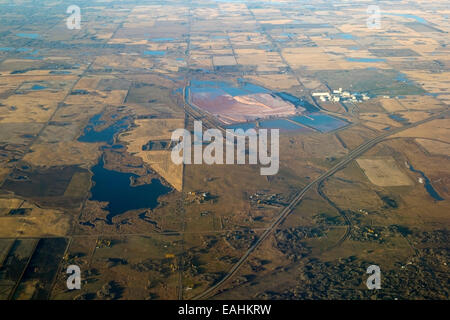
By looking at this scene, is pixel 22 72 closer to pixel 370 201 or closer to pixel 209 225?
pixel 209 225

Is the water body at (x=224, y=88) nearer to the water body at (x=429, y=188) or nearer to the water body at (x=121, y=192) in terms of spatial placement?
the water body at (x=121, y=192)

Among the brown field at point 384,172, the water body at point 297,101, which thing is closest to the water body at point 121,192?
the brown field at point 384,172

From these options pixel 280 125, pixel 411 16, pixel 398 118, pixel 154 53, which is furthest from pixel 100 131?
pixel 411 16

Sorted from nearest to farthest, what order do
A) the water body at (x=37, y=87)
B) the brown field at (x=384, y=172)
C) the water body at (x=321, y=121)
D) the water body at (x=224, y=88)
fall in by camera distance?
the brown field at (x=384, y=172) → the water body at (x=321, y=121) → the water body at (x=37, y=87) → the water body at (x=224, y=88)

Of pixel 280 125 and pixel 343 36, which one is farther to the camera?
pixel 343 36

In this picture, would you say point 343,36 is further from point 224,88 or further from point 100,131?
point 100,131
